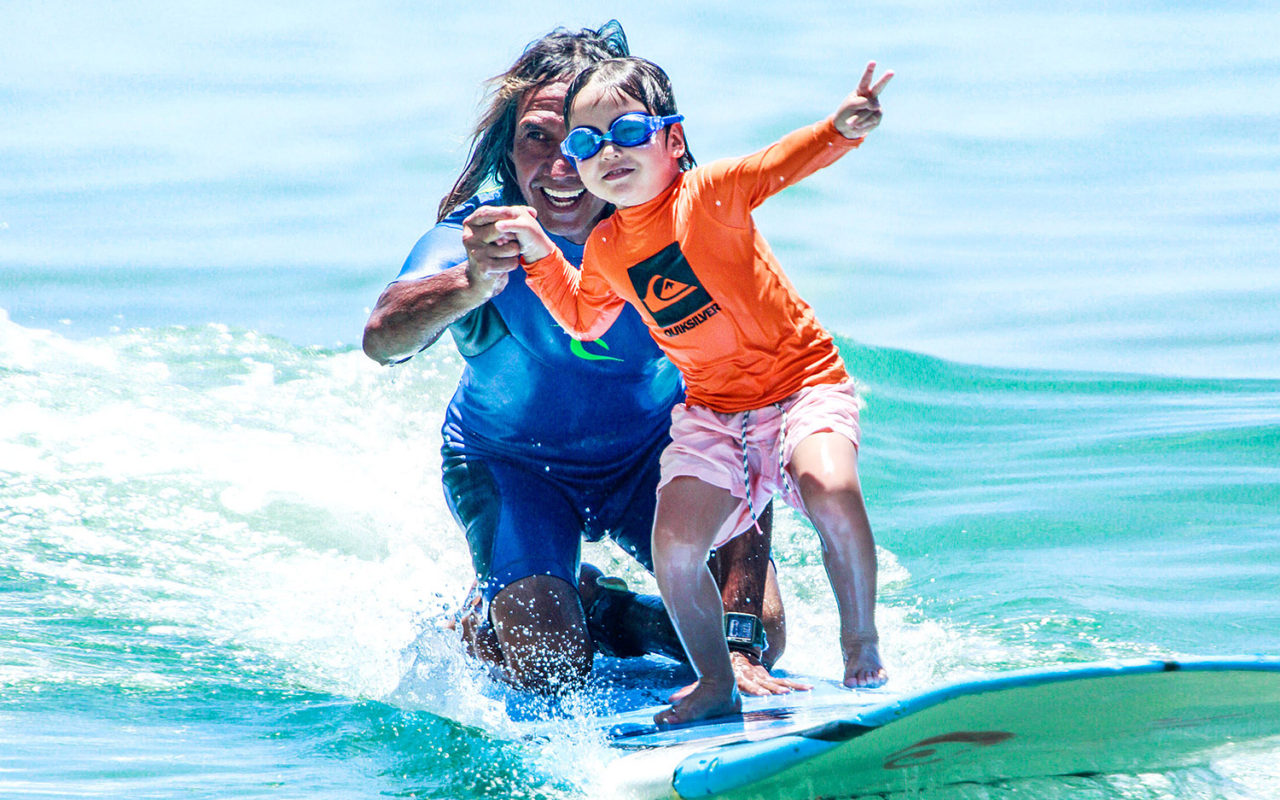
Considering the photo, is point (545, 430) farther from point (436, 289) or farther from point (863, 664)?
point (863, 664)

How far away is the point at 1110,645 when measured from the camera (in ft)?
15.5

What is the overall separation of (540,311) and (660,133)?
2.52 feet

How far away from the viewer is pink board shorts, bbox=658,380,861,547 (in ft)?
11.1

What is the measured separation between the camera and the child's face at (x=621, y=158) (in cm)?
331

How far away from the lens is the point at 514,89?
13.3 ft

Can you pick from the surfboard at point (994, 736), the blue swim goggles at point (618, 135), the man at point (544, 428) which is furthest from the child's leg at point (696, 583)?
the blue swim goggles at point (618, 135)

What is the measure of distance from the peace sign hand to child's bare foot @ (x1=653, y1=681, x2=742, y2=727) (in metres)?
1.29

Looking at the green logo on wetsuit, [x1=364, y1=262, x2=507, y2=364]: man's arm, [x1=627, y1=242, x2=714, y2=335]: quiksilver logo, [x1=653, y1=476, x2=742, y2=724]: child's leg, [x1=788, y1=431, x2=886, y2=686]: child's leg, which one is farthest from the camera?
the green logo on wetsuit

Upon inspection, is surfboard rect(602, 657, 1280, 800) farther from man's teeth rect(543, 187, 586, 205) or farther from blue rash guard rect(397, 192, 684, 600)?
man's teeth rect(543, 187, 586, 205)

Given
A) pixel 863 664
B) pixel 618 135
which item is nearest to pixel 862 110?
pixel 618 135

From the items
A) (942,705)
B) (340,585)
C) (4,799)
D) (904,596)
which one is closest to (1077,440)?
(904,596)

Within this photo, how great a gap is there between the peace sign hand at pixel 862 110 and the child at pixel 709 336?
0.07 meters

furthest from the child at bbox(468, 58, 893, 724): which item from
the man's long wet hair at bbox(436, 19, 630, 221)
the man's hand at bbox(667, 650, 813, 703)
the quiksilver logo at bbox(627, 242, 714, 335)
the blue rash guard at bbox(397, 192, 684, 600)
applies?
the man's long wet hair at bbox(436, 19, 630, 221)

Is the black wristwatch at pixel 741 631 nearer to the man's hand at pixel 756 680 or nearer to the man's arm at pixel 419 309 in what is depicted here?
the man's hand at pixel 756 680
